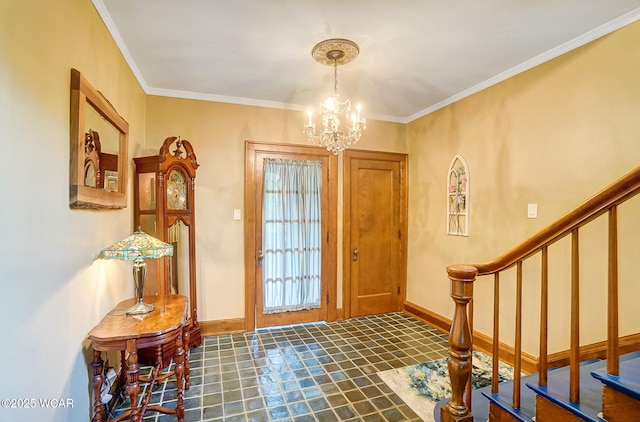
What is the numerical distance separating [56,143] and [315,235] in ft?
9.14

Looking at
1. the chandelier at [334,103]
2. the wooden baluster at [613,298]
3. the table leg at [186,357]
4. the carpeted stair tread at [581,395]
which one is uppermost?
the chandelier at [334,103]

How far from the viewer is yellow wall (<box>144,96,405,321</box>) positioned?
3377 millimetres

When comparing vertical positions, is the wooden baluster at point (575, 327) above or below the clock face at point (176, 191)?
below

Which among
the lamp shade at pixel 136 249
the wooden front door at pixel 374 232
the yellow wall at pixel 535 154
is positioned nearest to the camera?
the lamp shade at pixel 136 249

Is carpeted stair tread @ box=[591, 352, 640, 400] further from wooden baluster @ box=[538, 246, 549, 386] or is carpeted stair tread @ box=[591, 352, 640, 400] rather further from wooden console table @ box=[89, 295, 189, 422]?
wooden console table @ box=[89, 295, 189, 422]

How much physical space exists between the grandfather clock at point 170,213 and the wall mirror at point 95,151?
35 centimetres

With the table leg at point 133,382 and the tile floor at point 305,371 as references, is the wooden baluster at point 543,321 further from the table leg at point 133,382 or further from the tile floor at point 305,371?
the table leg at point 133,382

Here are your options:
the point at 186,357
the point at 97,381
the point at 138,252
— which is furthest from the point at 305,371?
the point at 138,252

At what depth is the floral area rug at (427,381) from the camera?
225 cm

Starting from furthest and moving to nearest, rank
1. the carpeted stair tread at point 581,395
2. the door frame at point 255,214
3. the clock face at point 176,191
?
the door frame at point 255,214, the clock face at point 176,191, the carpeted stair tread at point 581,395

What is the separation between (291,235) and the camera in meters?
3.78

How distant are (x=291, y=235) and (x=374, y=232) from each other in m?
1.17

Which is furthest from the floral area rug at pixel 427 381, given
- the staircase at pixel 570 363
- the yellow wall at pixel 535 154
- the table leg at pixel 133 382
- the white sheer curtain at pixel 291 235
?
the table leg at pixel 133 382

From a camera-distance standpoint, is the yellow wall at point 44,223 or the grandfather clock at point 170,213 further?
the grandfather clock at point 170,213
